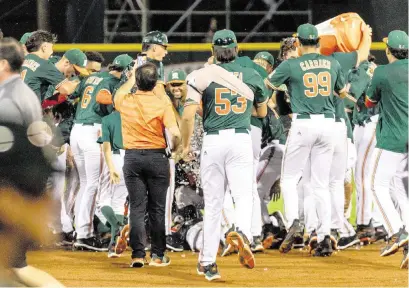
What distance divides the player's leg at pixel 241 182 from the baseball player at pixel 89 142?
2234 millimetres

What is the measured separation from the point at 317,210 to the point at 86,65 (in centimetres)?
282

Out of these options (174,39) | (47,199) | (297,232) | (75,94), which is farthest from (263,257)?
(174,39)

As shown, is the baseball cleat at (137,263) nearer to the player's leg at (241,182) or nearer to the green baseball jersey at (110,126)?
the player's leg at (241,182)

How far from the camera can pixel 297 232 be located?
9.23m

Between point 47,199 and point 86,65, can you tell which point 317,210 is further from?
point 47,199

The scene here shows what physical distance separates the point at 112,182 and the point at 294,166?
1507 mm

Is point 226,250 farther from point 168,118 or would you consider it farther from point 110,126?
point 168,118

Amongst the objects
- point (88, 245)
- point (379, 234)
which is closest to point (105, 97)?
point (88, 245)

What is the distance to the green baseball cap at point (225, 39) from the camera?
24.9 ft

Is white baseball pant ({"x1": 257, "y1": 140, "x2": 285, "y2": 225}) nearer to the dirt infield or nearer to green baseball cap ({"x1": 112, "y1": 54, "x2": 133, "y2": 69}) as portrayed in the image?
the dirt infield

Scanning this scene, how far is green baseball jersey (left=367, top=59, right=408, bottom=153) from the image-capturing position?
27.3 feet

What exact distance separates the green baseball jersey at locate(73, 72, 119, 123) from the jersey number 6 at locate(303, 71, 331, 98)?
1771 millimetres

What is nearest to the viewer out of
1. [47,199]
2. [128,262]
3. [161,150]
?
[47,199]

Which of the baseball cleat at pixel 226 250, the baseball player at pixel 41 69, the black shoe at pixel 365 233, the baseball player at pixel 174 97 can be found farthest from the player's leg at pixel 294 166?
the baseball player at pixel 41 69
